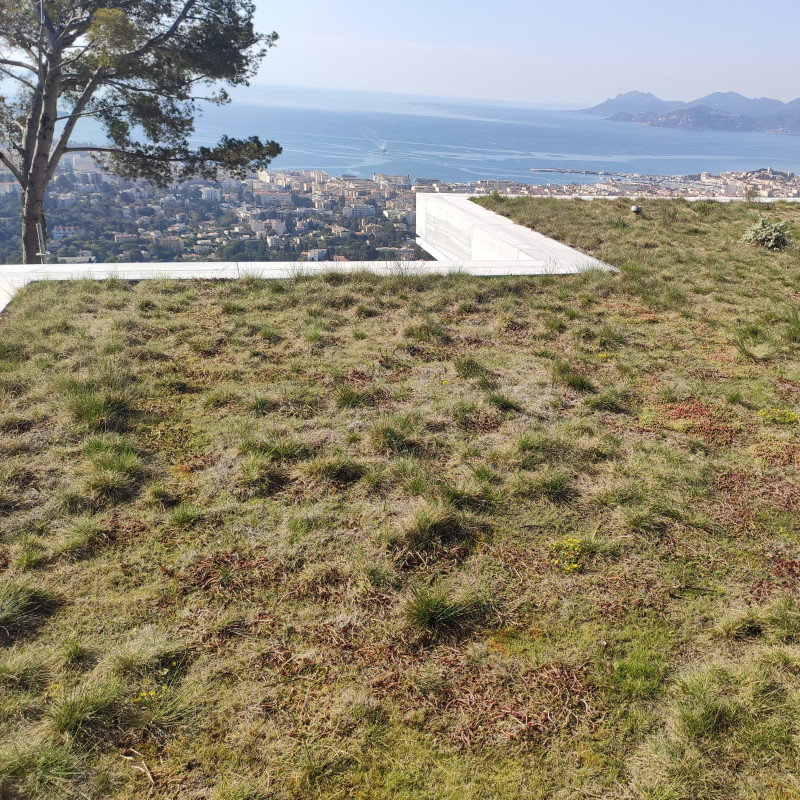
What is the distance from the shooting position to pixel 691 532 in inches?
137

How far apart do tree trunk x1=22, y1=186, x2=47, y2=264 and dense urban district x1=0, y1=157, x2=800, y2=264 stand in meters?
0.47

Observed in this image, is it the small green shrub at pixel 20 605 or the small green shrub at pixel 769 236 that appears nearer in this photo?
the small green shrub at pixel 20 605

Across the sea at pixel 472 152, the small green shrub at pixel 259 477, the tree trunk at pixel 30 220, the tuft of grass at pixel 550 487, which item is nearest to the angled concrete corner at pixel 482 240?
the tuft of grass at pixel 550 487

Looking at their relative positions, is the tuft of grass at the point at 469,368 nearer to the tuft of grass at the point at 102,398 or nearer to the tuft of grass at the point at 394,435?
the tuft of grass at the point at 394,435

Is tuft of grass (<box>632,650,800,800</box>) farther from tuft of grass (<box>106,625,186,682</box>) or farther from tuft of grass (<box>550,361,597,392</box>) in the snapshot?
tuft of grass (<box>550,361,597,392</box>)

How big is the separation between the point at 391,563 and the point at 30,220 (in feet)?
41.3

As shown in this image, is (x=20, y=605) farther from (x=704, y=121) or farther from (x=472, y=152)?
(x=704, y=121)

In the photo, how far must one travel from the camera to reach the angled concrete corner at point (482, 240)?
9.54 meters

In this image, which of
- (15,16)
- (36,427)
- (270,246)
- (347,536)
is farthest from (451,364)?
(15,16)

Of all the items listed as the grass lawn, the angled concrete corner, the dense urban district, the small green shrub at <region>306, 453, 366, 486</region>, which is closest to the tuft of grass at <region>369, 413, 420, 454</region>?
the grass lawn

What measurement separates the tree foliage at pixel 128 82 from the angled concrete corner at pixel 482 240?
14.4ft

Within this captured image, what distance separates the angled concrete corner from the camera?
31.3 feet

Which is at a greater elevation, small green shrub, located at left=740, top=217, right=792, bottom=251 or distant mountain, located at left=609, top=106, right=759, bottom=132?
distant mountain, located at left=609, top=106, right=759, bottom=132

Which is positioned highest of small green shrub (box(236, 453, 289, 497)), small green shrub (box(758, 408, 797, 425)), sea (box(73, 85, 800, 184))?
sea (box(73, 85, 800, 184))
